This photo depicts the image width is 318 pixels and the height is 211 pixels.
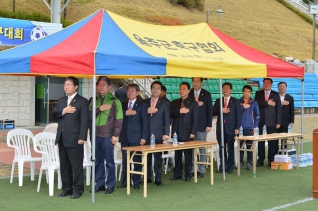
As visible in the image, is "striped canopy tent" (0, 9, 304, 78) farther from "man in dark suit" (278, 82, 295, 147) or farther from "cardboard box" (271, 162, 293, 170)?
"cardboard box" (271, 162, 293, 170)

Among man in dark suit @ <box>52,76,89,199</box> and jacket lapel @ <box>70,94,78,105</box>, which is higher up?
jacket lapel @ <box>70,94,78,105</box>

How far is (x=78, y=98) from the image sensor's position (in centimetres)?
892

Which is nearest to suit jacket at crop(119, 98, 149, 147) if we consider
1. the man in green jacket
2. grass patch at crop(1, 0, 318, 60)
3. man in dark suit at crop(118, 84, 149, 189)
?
man in dark suit at crop(118, 84, 149, 189)

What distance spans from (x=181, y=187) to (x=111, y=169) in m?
1.44

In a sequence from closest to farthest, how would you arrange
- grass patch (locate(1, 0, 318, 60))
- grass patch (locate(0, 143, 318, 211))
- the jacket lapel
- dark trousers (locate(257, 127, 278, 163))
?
grass patch (locate(0, 143, 318, 211)) → the jacket lapel → dark trousers (locate(257, 127, 278, 163)) → grass patch (locate(1, 0, 318, 60))

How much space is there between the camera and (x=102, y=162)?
30.9 ft

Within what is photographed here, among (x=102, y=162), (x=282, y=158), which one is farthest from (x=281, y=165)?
(x=102, y=162)

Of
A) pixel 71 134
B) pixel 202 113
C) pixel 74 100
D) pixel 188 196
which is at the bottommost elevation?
pixel 188 196

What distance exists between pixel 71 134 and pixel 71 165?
538mm

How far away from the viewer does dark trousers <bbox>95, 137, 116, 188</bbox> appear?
9289mm

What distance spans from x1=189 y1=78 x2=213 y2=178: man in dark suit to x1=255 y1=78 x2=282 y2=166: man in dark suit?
2.13 metres

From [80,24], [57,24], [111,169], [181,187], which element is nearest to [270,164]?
[181,187]

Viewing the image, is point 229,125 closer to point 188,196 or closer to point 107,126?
point 188,196

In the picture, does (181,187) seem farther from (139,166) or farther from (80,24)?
(80,24)
